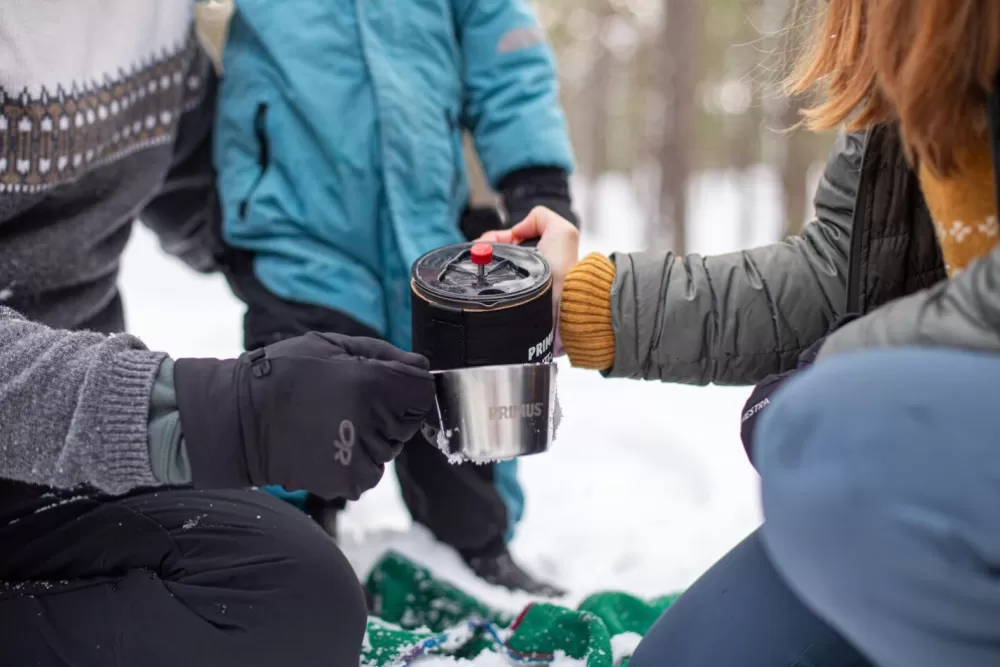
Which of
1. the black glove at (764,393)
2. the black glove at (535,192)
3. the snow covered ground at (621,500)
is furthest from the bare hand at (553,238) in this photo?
the snow covered ground at (621,500)

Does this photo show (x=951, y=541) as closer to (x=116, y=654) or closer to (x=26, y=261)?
(x=116, y=654)

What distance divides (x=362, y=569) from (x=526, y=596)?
0.40 metres

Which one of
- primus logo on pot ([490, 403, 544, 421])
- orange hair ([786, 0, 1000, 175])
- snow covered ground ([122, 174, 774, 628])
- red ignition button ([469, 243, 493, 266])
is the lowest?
snow covered ground ([122, 174, 774, 628])

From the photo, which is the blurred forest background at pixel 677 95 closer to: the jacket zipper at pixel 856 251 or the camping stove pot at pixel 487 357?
the jacket zipper at pixel 856 251

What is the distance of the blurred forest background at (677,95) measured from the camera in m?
4.98

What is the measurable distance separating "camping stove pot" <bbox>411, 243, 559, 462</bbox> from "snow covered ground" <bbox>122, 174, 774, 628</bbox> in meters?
0.79

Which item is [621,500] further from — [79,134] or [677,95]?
[677,95]

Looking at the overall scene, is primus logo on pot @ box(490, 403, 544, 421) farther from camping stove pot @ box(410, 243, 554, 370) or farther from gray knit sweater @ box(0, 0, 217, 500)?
gray knit sweater @ box(0, 0, 217, 500)

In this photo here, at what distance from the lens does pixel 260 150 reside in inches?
75.2

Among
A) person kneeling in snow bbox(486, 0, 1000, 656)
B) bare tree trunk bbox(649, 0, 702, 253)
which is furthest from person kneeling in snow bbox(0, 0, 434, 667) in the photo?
bare tree trunk bbox(649, 0, 702, 253)

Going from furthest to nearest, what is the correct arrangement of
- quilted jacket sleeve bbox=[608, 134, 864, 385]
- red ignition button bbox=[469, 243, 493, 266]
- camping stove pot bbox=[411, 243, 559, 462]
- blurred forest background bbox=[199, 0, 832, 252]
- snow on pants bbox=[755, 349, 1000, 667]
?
blurred forest background bbox=[199, 0, 832, 252]
quilted jacket sleeve bbox=[608, 134, 864, 385]
red ignition button bbox=[469, 243, 493, 266]
camping stove pot bbox=[411, 243, 559, 462]
snow on pants bbox=[755, 349, 1000, 667]

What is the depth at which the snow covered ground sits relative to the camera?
209 cm

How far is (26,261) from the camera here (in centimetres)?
145

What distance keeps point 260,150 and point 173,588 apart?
1.04 m
